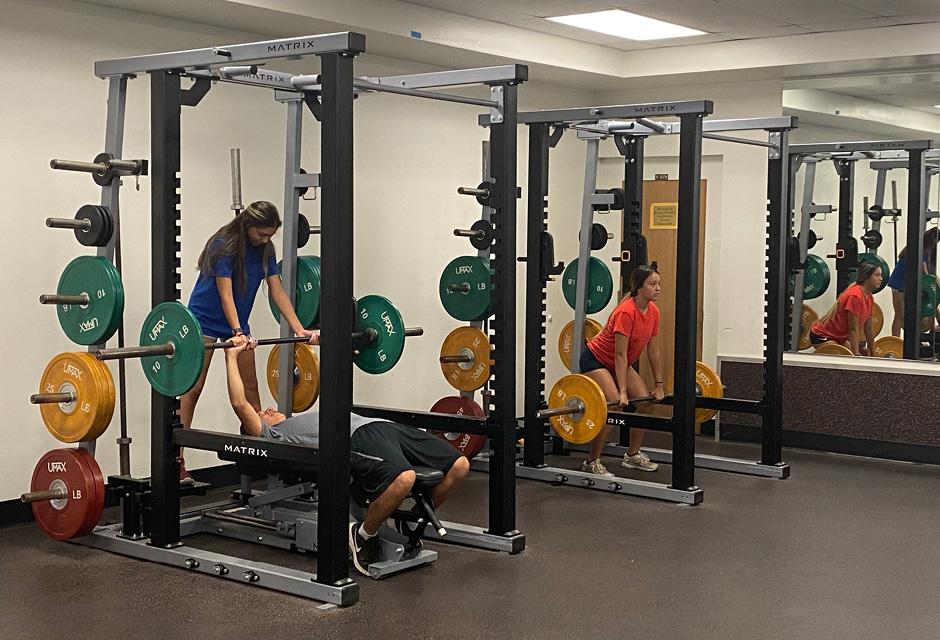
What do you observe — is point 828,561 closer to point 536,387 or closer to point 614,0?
point 536,387

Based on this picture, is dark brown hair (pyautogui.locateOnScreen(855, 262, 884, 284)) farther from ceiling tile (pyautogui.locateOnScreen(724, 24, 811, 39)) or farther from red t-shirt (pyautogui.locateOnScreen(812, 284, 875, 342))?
ceiling tile (pyautogui.locateOnScreen(724, 24, 811, 39))

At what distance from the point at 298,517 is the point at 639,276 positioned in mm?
2425

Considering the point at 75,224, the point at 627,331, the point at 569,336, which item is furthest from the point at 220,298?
the point at 569,336

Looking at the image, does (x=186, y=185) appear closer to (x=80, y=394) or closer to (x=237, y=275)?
(x=237, y=275)

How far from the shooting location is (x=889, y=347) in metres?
7.30

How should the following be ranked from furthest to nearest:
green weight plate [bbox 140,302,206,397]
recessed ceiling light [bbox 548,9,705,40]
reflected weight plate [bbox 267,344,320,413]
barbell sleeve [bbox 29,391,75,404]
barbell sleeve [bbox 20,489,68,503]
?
recessed ceiling light [bbox 548,9,705,40] → reflected weight plate [bbox 267,344,320,413] → barbell sleeve [bbox 20,489,68,503] → barbell sleeve [bbox 29,391,75,404] → green weight plate [bbox 140,302,206,397]

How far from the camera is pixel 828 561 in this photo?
15.7ft

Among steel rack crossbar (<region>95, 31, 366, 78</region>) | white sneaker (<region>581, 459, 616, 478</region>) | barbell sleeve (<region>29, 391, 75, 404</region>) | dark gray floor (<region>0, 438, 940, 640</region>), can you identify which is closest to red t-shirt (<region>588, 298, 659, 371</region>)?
white sneaker (<region>581, 459, 616, 478</region>)

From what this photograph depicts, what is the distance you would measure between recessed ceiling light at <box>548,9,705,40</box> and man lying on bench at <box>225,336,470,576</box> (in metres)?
3.07

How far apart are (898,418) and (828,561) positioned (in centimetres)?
268

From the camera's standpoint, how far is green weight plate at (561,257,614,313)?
6840 millimetres

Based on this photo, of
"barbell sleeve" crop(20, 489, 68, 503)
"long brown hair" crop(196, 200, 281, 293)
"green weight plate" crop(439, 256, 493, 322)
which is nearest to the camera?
"barbell sleeve" crop(20, 489, 68, 503)

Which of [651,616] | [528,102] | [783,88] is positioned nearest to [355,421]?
[651,616]

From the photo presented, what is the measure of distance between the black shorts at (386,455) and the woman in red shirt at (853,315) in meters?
3.84
